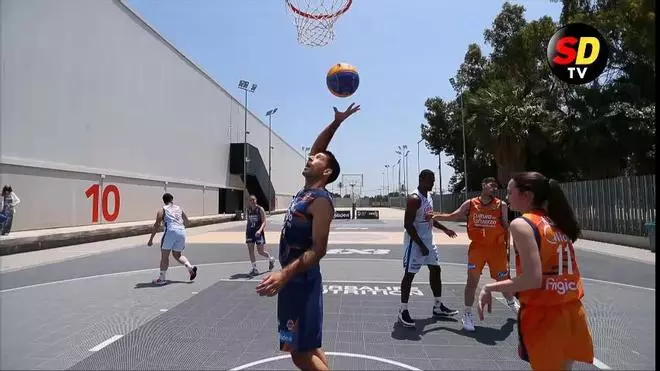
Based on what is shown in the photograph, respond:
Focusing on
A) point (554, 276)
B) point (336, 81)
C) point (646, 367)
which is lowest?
point (646, 367)

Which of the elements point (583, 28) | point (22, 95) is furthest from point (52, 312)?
point (22, 95)

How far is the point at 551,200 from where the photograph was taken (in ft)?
9.30

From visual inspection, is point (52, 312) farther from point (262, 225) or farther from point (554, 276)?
point (554, 276)

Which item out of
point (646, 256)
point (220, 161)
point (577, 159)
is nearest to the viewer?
point (646, 256)

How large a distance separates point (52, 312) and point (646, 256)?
13964 mm

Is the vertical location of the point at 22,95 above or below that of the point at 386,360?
above

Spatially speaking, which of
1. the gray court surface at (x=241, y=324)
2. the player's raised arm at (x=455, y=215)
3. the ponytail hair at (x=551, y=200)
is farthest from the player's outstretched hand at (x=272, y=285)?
the player's raised arm at (x=455, y=215)

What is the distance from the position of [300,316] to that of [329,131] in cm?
149

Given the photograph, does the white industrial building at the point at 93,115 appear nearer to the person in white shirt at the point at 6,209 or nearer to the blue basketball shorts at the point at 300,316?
the person in white shirt at the point at 6,209

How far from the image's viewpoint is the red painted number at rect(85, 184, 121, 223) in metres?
20.0

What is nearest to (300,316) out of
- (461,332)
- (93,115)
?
(461,332)

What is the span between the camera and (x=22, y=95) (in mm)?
15961

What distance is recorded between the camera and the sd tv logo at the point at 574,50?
18.1 ft

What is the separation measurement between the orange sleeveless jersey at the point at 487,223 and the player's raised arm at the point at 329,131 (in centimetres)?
244
